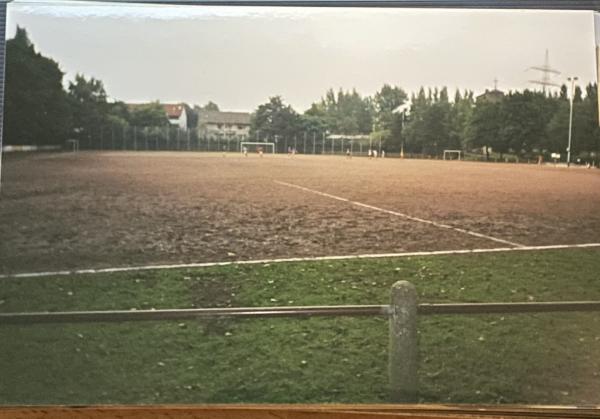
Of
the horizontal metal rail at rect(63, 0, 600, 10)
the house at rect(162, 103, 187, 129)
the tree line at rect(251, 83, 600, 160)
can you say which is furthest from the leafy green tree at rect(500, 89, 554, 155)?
the house at rect(162, 103, 187, 129)

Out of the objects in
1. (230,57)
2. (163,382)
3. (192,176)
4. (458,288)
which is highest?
(230,57)

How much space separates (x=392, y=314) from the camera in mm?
740

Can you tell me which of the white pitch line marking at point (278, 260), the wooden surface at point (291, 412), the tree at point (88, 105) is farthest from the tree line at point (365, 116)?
the wooden surface at point (291, 412)

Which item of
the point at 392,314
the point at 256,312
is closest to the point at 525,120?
the point at 392,314

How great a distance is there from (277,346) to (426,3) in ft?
1.41

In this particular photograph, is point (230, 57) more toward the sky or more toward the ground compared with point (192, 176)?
more toward the sky

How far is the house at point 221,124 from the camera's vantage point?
76 centimetres

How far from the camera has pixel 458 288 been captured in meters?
0.75

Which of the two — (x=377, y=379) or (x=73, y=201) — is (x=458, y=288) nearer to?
(x=377, y=379)

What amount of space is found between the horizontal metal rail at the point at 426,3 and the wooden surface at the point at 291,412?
45 cm

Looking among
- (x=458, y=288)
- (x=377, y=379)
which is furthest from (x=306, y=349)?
(x=458, y=288)

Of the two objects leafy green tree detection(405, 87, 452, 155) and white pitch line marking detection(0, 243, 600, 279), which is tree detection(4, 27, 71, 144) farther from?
leafy green tree detection(405, 87, 452, 155)

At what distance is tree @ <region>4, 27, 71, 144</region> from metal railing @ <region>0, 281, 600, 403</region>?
20 centimetres

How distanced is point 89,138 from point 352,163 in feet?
0.98
